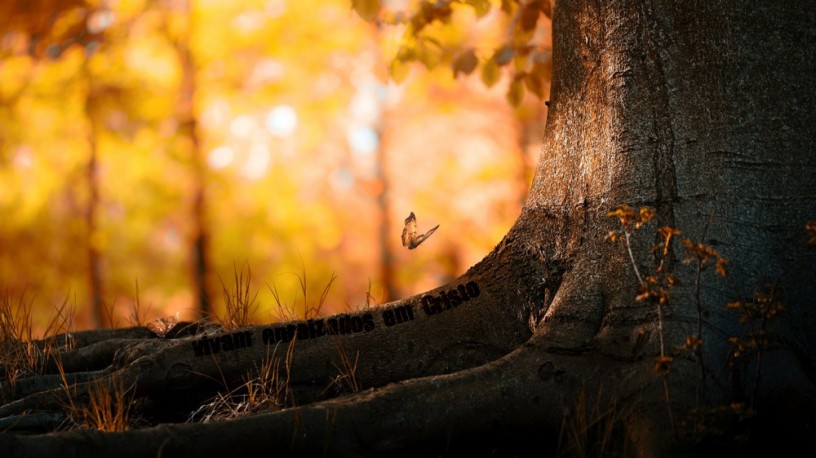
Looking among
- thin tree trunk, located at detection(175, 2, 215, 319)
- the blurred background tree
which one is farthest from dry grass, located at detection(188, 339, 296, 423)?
thin tree trunk, located at detection(175, 2, 215, 319)

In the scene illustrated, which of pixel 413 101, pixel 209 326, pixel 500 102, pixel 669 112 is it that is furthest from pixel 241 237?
pixel 669 112

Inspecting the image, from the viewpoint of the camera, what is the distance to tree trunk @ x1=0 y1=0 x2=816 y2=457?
7.09 feet

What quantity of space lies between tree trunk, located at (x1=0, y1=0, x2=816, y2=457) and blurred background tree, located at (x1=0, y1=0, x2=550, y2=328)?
663 centimetres

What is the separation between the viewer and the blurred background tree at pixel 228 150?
32.6 ft

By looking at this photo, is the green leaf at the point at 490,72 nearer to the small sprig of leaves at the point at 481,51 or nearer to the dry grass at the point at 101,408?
Answer: the small sprig of leaves at the point at 481,51

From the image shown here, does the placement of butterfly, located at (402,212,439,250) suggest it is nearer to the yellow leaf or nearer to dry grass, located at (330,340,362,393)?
dry grass, located at (330,340,362,393)

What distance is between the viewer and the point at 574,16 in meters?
2.95

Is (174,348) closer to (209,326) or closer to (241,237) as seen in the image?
(209,326)

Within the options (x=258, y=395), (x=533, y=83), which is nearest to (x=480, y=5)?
(x=533, y=83)

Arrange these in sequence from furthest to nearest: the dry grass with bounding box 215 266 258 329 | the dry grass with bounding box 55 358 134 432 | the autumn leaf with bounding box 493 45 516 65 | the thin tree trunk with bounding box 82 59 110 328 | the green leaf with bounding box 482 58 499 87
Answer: the thin tree trunk with bounding box 82 59 110 328, the green leaf with bounding box 482 58 499 87, the autumn leaf with bounding box 493 45 516 65, the dry grass with bounding box 215 266 258 329, the dry grass with bounding box 55 358 134 432

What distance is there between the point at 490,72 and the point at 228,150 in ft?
20.9

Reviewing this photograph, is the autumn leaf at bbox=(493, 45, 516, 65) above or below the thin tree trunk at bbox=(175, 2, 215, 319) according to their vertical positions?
below

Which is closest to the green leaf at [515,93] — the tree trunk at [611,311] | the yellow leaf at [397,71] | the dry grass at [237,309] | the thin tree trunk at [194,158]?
the yellow leaf at [397,71]

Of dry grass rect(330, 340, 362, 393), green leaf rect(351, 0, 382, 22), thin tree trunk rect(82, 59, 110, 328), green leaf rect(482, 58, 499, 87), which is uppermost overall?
thin tree trunk rect(82, 59, 110, 328)
